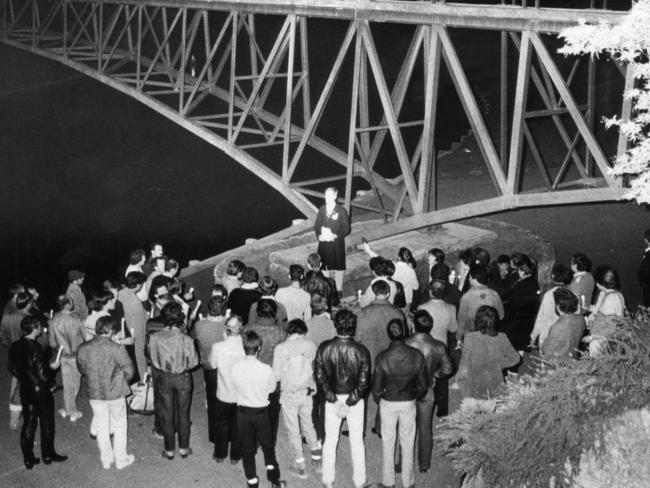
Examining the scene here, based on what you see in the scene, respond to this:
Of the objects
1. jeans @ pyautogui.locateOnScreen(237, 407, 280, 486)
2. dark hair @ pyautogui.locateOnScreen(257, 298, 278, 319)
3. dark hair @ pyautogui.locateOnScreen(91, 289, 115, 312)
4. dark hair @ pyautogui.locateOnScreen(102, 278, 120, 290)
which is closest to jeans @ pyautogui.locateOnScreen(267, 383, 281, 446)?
jeans @ pyautogui.locateOnScreen(237, 407, 280, 486)

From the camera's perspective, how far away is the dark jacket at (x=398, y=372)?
23.4 ft

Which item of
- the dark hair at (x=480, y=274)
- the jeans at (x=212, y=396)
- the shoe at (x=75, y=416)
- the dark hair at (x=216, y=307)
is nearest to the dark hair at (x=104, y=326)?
the dark hair at (x=216, y=307)

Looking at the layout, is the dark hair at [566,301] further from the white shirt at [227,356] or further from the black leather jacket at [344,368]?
the white shirt at [227,356]

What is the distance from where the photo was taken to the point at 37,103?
115ft

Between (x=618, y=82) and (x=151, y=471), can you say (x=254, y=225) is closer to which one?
(x=618, y=82)

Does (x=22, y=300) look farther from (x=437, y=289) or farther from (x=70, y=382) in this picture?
(x=437, y=289)

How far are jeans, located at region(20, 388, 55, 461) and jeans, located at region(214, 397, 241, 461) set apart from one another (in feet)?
5.80

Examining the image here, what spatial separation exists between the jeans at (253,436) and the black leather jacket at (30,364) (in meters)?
2.12

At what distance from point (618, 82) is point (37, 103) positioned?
2514 centimetres

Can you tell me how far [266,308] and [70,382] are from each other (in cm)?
279

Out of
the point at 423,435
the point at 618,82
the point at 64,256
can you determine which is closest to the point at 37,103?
the point at 64,256

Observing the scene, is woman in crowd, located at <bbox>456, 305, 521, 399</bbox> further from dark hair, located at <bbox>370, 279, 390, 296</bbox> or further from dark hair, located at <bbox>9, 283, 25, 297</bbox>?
dark hair, located at <bbox>9, 283, 25, 297</bbox>

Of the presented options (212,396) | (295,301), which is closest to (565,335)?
(295,301)

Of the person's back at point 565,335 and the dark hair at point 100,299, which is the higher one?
the dark hair at point 100,299
